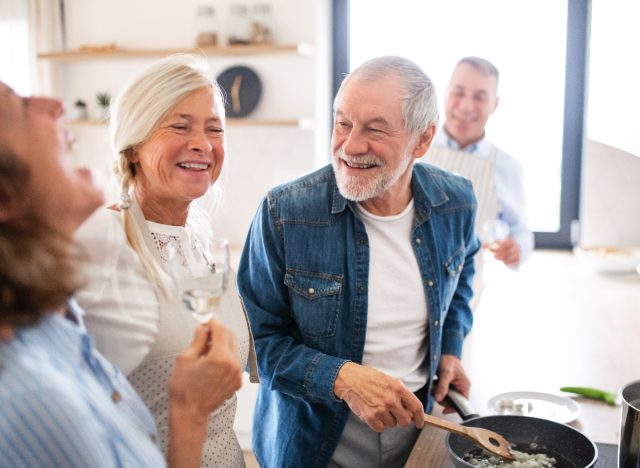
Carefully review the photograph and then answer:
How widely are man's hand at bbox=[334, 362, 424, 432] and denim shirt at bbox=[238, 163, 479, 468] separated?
0.08 m

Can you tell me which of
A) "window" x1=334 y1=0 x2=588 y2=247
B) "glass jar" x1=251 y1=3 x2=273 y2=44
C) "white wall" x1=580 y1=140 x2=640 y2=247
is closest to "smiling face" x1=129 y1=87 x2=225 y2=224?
"glass jar" x1=251 y1=3 x2=273 y2=44

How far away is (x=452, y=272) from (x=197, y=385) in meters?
0.81

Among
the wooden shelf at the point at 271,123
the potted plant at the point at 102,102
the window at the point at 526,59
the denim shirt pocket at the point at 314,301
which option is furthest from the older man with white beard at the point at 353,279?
the potted plant at the point at 102,102

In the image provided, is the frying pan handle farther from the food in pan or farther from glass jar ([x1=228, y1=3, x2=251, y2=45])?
glass jar ([x1=228, y1=3, x2=251, y2=45])

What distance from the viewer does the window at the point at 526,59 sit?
310 centimetres

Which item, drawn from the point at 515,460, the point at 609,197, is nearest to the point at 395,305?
the point at 515,460

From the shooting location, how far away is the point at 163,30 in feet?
11.1

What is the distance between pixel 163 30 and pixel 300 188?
2.26 meters

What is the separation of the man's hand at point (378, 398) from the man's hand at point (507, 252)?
99 centimetres

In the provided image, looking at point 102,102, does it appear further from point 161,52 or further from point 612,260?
point 612,260

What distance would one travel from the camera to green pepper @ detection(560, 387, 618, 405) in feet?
4.96

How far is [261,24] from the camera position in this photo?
3.15 meters

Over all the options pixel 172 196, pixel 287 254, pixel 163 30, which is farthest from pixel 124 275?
pixel 163 30

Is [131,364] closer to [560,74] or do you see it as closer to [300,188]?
[300,188]
